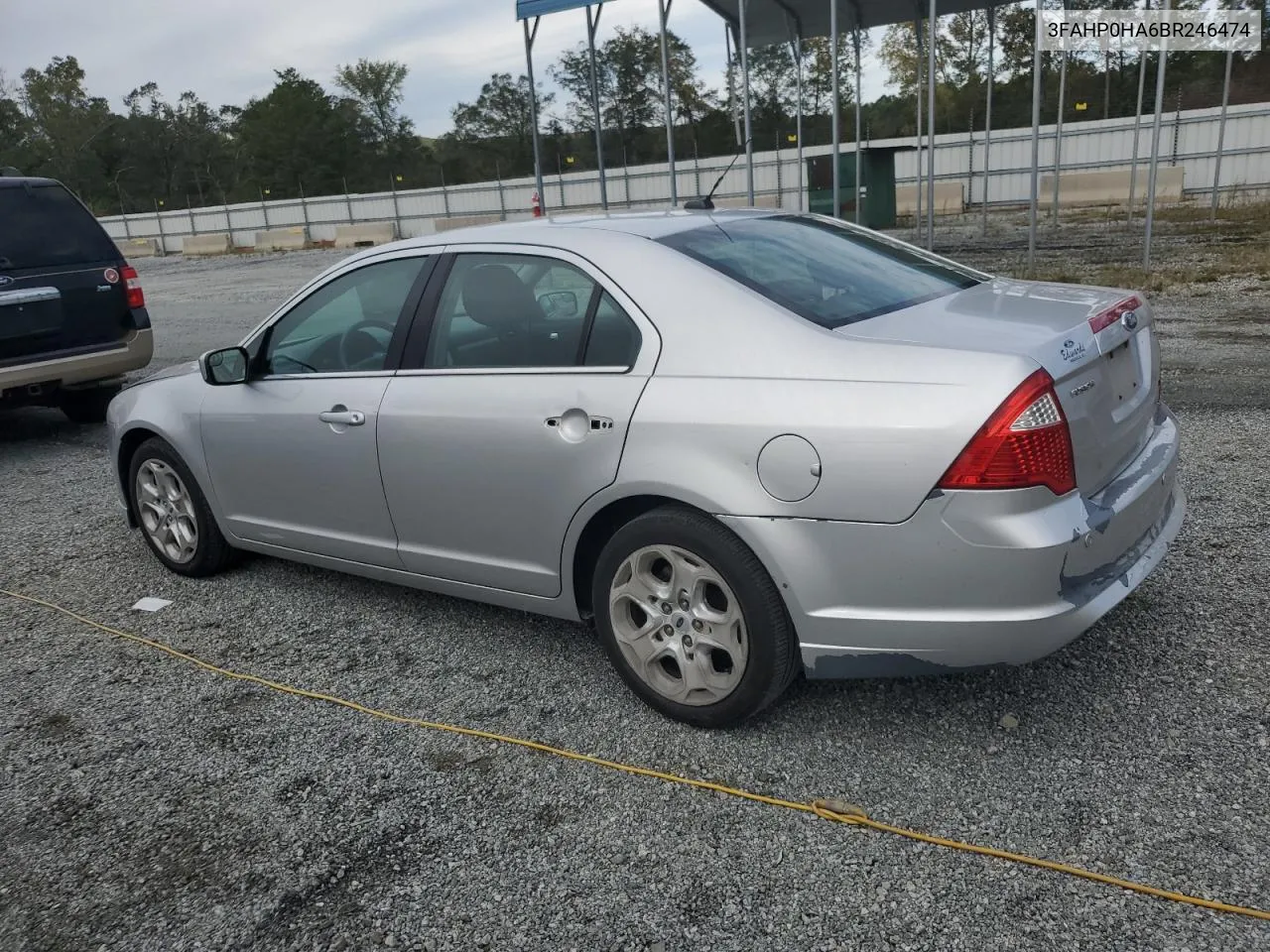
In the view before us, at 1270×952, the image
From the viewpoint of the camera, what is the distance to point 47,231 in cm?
770

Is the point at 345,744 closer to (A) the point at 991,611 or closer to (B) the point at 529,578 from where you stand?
(B) the point at 529,578

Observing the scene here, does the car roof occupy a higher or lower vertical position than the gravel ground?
higher

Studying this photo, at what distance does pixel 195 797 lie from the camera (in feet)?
10.2

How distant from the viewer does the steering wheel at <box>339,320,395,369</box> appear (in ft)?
13.1

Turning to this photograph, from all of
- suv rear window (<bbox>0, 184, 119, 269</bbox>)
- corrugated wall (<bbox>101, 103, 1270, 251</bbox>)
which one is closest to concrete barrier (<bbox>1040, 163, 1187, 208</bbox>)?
corrugated wall (<bbox>101, 103, 1270, 251</bbox>)

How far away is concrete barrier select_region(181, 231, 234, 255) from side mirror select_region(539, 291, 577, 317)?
37.7 meters

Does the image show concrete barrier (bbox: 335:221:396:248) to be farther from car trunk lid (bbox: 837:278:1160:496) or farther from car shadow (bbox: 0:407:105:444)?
car trunk lid (bbox: 837:278:1160:496)

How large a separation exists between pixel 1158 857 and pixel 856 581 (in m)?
0.97

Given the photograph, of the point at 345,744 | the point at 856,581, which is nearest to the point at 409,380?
the point at 345,744

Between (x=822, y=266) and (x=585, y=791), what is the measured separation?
1900mm

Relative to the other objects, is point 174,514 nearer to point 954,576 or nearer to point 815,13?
point 954,576

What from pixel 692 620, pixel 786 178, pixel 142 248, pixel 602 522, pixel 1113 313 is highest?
pixel 1113 313

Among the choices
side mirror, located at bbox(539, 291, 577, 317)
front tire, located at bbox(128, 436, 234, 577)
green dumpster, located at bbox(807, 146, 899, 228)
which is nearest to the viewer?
side mirror, located at bbox(539, 291, 577, 317)

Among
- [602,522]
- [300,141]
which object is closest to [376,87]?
[300,141]
